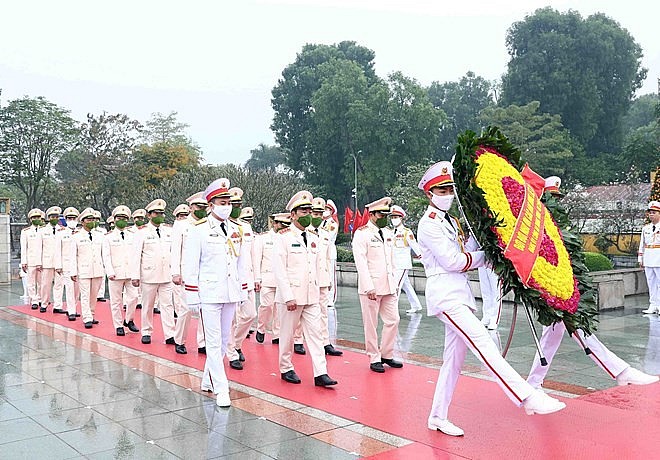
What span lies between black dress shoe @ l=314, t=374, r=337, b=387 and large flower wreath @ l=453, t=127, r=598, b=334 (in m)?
2.17

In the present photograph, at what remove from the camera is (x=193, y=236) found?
6.41 m

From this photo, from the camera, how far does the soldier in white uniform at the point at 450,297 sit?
497 centimetres

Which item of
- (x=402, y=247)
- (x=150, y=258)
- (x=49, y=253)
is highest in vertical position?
(x=402, y=247)

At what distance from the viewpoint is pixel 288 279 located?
6812 mm

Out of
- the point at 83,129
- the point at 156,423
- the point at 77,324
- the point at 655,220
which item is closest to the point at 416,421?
the point at 156,423

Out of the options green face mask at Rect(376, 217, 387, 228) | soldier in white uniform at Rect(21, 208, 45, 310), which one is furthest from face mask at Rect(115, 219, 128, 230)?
green face mask at Rect(376, 217, 387, 228)

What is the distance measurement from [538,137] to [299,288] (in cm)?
3432

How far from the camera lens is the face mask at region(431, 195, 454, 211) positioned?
5.27 meters

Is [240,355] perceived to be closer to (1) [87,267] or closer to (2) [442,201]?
(2) [442,201]

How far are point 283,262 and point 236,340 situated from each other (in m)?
1.70

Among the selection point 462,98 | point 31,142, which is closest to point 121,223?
point 31,142

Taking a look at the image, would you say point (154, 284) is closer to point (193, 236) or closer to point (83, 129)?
point (193, 236)

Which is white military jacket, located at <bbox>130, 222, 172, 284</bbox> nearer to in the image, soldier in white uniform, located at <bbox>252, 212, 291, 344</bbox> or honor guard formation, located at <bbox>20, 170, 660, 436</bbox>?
honor guard formation, located at <bbox>20, 170, 660, 436</bbox>

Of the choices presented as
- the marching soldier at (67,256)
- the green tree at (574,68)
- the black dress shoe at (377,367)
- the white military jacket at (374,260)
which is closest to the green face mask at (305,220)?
the white military jacket at (374,260)
